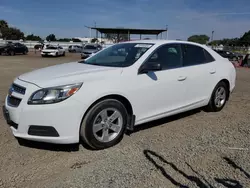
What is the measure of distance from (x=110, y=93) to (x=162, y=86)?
1.02m

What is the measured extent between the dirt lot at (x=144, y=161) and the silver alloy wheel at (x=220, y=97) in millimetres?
957

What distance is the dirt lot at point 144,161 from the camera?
114 inches

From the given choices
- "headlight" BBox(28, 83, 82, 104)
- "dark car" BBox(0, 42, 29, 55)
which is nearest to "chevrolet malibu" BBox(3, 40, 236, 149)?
"headlight" BBox(28, 83, 82, 104)

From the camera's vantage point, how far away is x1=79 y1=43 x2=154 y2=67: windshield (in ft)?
13.8

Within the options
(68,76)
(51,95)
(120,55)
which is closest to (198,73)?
(120,55)

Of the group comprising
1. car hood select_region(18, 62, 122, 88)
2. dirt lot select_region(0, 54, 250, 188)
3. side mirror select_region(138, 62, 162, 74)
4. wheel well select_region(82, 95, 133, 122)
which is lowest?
dirt lot select_region(0, 54, 250, 188)

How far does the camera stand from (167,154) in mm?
3555

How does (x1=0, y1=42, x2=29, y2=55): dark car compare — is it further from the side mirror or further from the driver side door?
the side mirror

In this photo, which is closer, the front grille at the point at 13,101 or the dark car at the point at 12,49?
the front grille at the point at 13,101

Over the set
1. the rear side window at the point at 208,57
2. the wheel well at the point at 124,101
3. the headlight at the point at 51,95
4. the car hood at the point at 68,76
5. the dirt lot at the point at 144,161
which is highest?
the rear side window at the point at 208,57

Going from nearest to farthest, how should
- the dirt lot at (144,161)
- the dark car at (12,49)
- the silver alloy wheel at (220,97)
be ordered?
the dirt lot at (144,161) < the silver alloy wheel at (220,97) < the dark car at (12,49)

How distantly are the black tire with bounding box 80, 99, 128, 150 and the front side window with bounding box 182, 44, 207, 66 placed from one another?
1670mm

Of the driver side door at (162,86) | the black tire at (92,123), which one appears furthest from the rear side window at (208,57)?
the black tire at (92,123)

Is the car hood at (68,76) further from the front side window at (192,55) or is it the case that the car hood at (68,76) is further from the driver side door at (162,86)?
the front side window at (192,55)
